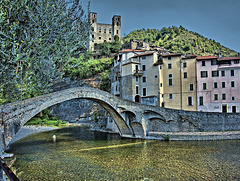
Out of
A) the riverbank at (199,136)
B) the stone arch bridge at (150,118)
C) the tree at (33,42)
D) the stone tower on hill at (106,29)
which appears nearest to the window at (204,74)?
the stone arch bridge at (150,118)

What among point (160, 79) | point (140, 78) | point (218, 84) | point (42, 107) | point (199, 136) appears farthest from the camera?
point (140, 78)

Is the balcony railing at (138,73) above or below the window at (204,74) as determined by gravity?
above

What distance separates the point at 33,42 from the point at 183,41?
81723mm

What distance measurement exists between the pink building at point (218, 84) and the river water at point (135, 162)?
33.2 ft

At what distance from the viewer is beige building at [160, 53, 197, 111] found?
1228 inches

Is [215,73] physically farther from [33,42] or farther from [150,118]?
[33,42]

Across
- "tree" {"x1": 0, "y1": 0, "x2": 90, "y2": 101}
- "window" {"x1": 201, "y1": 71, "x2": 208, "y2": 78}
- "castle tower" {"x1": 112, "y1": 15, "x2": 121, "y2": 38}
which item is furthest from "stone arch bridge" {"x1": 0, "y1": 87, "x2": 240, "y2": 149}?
"castle tower" {"x1": 112, "y1": 15, "x2": 121, "y2": 38}

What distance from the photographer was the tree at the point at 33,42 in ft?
24.8

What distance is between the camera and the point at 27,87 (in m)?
8.55

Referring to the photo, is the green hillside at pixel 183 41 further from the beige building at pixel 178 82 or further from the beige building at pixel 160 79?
the beige building at pixel 178 82

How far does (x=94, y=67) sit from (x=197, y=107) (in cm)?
3338

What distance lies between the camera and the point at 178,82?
32031mm

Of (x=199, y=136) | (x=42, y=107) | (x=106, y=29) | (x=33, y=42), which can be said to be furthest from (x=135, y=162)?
(x=106, y=29)

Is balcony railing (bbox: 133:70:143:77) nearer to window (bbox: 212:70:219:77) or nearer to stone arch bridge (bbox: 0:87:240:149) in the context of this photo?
stone arch bridge (bbox: 0:87:240:149)
